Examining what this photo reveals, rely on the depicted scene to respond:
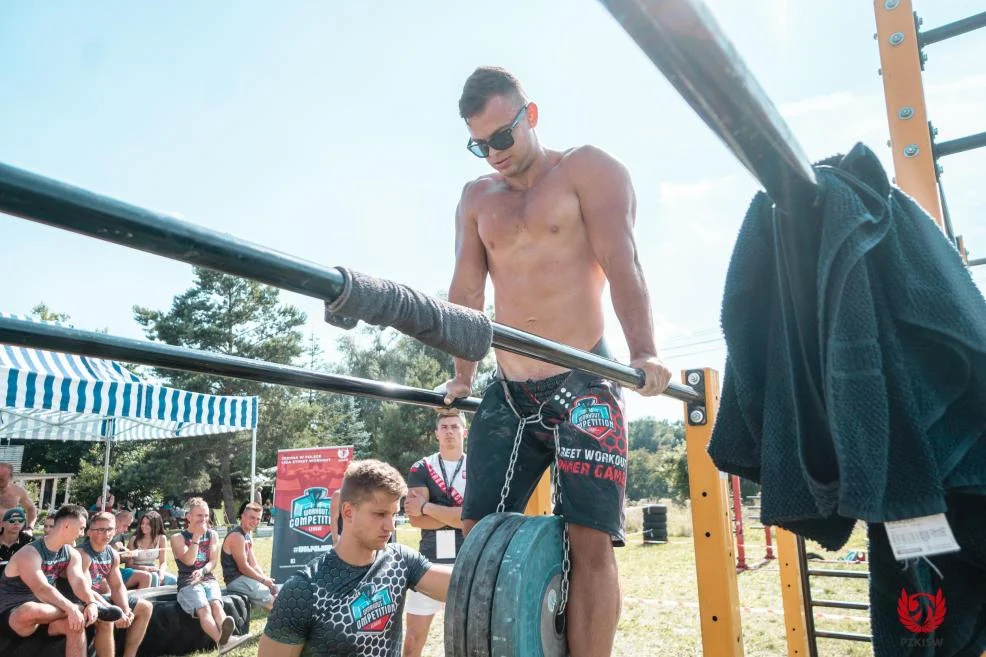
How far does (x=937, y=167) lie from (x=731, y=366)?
162cm

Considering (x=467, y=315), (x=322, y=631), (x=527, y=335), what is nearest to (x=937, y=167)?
(x=527, y=335)

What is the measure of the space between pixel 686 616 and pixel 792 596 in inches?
152

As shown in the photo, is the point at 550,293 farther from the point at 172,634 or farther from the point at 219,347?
the point at 219,347

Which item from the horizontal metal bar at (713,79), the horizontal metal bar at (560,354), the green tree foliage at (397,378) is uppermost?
the green tree foliage at (397,378)

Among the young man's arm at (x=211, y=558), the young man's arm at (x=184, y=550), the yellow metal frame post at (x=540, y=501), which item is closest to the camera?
the yellow metal frame post at (x=540, y=501)

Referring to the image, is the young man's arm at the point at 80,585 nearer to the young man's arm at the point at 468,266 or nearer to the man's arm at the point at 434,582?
the man's arm at the point at 434,582

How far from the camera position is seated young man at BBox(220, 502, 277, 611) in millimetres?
7586

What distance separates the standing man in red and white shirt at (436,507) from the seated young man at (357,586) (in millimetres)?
1668

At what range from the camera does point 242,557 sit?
766 cm

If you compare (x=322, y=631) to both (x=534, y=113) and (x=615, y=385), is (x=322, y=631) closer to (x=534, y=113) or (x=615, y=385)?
(x=615, y=385)

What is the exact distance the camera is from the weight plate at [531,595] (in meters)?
1.46

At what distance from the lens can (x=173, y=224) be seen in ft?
2.53

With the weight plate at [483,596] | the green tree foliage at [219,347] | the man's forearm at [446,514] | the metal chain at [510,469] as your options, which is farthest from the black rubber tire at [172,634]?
the green tree foliage at [219,347]

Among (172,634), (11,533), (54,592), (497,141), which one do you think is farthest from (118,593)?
(497,141)
